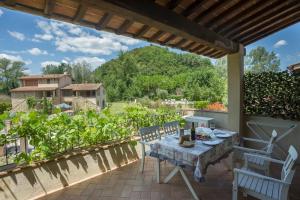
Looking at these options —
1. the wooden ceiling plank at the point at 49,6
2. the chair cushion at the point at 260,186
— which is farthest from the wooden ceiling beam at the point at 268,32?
the wooden ceiling plank at the point at 49,6

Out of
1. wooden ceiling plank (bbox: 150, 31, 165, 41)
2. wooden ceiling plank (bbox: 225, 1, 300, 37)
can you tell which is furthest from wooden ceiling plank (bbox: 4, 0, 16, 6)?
wooden ceiling plank (bbox: 225, 1, 300, 37)

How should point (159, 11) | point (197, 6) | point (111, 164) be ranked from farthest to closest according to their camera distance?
point (111, 164) → point (197, 6) → point (159, 11)

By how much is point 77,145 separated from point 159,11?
232 centimetres

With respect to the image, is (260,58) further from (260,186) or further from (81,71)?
(81,71)

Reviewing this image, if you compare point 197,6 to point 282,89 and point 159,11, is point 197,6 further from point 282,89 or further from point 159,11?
point 282,89

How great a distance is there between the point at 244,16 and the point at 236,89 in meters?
1.79

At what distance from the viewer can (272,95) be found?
394 centimetres

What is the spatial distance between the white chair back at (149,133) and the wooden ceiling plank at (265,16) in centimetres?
218

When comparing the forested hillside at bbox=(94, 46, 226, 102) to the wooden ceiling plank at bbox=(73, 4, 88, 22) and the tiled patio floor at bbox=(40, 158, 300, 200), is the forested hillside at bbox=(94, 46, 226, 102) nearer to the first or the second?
the tiled patio floor at bbox=(40, 158, 300, 200)

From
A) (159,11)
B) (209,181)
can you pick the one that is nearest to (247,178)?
(209,181)

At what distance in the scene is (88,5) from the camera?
1.69 m

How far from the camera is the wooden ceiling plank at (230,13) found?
2490 millimetres

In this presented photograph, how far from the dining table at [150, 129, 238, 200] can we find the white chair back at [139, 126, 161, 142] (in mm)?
492

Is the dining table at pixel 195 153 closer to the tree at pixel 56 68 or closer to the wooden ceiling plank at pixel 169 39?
the wooden ceiling plank at pixel 169 39
